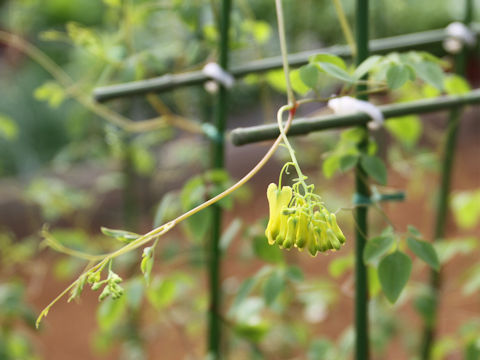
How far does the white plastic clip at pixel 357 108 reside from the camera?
0.55 m

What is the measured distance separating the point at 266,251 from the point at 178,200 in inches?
16.8

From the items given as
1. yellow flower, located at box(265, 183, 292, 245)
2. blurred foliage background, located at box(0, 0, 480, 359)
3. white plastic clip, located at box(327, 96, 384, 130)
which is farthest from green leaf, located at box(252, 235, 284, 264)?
yellow flower, located at box(265, 183, 292, 245)

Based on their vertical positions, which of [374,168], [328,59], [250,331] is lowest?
[250,331]

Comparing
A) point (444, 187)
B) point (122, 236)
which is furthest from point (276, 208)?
point (444, 187)

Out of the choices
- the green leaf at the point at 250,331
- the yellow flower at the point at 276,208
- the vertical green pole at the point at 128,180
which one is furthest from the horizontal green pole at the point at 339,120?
the vertical green pole at the point at 128,180

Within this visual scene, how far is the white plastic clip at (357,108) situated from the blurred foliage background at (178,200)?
0.63 ft

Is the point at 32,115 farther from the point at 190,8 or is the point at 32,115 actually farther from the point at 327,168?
the point at 327,168

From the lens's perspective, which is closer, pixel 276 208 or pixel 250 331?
pixel 276 208

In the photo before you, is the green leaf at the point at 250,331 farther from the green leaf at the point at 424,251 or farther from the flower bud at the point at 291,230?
the flower bud at the point at 291,230

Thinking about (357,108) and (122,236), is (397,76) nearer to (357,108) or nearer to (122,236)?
(357,108)

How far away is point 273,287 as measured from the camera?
68cm

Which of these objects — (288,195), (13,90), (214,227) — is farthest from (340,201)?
(13,90)

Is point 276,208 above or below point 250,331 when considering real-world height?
above

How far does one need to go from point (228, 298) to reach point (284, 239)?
114 centimetres
